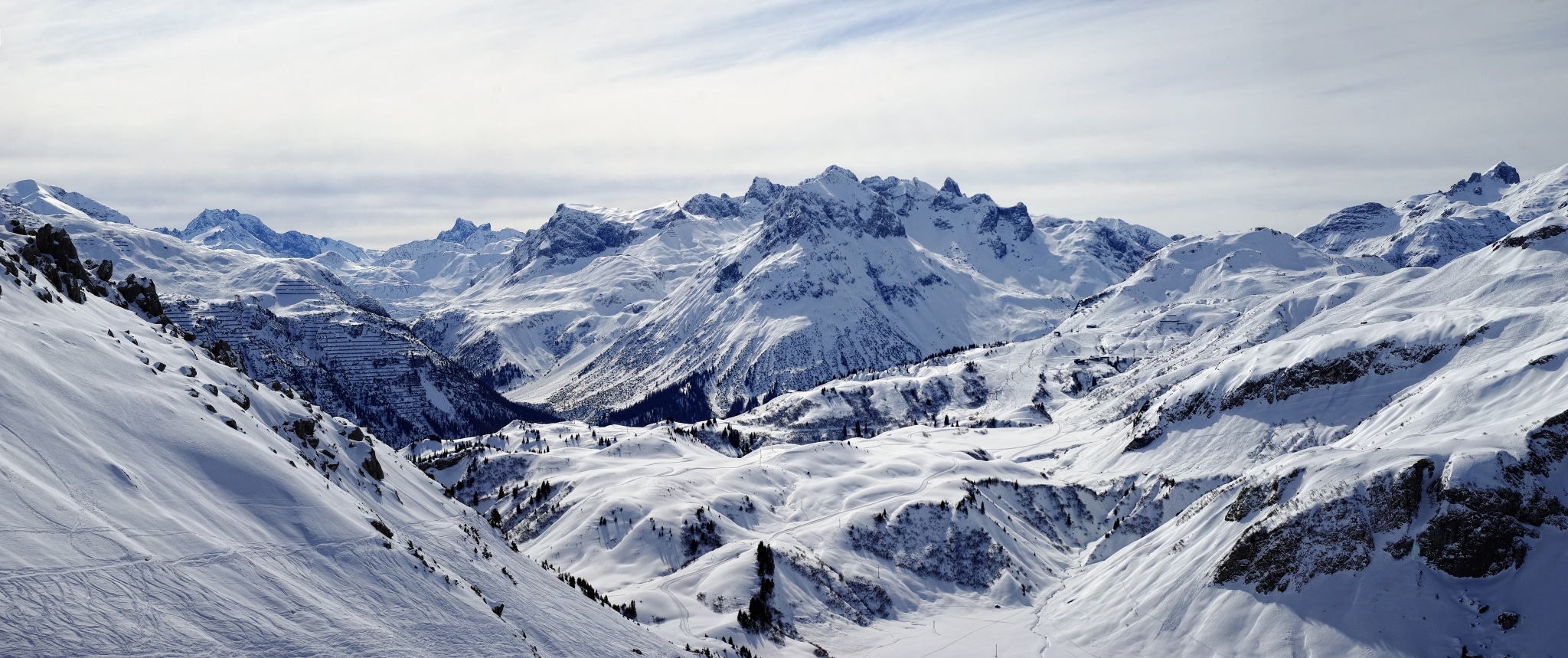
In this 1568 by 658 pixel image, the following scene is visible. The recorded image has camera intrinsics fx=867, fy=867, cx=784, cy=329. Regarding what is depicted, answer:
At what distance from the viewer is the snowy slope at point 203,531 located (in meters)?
43.0

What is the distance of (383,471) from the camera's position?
293 ft

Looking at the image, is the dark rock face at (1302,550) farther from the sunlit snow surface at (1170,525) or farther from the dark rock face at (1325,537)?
the sunlit snow surface at (1170,525)

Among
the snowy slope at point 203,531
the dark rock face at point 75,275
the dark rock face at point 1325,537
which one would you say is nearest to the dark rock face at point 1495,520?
the dark rock face at point 1325,537

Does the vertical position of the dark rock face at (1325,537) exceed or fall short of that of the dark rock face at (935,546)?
it exceeds it

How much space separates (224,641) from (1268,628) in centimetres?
10935

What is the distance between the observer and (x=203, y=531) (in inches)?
2056

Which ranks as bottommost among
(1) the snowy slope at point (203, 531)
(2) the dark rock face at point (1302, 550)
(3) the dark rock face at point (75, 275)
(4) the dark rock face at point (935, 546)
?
(4) the dark rock face at point (935, 546)

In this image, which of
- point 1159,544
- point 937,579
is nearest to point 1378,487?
point 1159,544

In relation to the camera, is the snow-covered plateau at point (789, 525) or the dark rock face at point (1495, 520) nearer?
the snow-covered plateau at point (789, 525)

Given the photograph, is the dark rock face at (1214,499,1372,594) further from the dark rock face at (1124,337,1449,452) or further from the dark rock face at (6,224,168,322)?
the dark rock face at (6,224,168,322)

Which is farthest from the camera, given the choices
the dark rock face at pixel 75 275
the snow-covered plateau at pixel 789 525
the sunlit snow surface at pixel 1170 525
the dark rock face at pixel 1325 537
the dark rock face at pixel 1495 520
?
the dark rock face at pixel 1325 537

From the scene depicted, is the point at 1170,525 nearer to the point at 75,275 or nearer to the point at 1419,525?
the point at 1419,525

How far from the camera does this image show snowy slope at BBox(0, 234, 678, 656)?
43.0m

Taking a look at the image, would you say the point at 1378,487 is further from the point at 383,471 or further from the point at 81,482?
the point at 81,482
